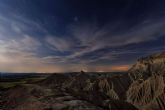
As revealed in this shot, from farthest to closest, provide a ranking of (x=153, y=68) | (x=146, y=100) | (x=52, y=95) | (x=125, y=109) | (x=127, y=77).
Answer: (x=153, y=68) < (x=127, y=77) < (x=146, y=100) < (x=125, y=109) < (x=52, y=95)

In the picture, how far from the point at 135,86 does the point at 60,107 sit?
219ft

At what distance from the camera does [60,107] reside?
7.36m

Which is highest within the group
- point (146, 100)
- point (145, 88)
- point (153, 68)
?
point (153, 68)

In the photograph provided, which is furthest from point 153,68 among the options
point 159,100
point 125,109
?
point 125,109

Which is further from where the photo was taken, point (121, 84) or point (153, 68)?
point (153, 68)

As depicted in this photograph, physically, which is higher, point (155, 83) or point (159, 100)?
point (155, 83)

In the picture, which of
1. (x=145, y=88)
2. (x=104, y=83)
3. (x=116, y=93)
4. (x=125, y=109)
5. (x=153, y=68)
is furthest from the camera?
(x=153, y=68)

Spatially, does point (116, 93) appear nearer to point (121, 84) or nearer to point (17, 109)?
point (121, 84)

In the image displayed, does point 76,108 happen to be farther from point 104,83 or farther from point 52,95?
point 104,83

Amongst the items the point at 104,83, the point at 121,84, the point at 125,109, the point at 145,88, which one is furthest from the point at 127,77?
the point at 125,109

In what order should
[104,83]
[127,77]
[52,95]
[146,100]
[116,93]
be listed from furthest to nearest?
[127,77]
[104,83]
[116,93]
[146,100]
[52,95]

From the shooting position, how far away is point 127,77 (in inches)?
3472

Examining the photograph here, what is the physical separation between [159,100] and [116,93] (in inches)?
821

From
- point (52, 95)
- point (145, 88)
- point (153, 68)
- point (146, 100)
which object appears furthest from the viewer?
point (153, 68)
